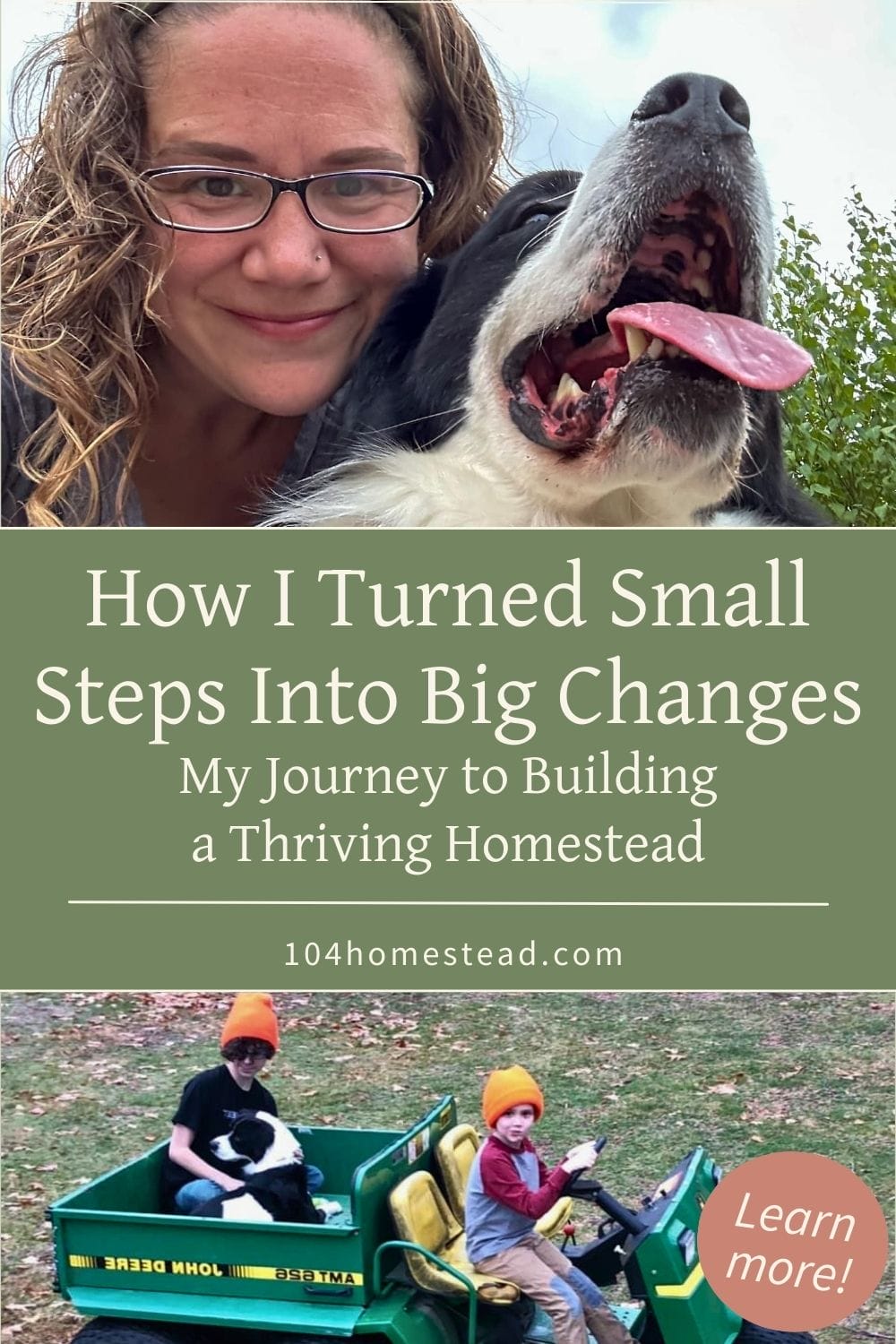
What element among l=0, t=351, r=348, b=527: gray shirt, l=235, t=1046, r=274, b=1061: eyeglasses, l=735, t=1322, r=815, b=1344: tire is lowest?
l=735, t=1322, r=815, b=1344: tire

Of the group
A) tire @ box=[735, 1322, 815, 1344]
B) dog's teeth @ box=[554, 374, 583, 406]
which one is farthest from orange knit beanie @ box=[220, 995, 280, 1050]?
dog's teeth @ box=[554, 374, 583, 406]

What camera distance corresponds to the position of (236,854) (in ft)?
11.5

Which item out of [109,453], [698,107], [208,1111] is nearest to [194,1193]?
[208,1111]

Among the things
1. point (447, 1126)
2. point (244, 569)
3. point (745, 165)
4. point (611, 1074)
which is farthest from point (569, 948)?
point (745, 165)

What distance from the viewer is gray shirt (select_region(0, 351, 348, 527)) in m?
3.42

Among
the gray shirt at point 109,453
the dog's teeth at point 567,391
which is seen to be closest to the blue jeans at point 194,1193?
the gray shirt at point 109,453

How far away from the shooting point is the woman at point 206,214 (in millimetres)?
3273

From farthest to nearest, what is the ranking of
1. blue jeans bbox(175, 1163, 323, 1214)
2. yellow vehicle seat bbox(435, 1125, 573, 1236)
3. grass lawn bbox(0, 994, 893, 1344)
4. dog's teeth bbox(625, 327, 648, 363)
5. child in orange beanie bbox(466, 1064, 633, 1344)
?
grass lawn bbox(0, 994, 893, 1344), yellow vehicle seat bbox(435, 1125, 573, 1236), blue jeans bbox(175, 1163, 323, 1214), child in orange beanie bbox(466, 1064, 633, 1344), dog's teeth bbox(625, 327, 648, 363)

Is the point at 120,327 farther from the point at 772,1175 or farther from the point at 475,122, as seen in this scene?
the point at 772,1175

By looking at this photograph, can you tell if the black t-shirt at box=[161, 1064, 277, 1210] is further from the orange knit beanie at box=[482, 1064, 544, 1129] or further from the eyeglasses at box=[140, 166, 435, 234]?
the eyeglasses at box=[140, 166, 435, 234]

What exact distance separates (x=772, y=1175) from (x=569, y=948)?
32.4 inches

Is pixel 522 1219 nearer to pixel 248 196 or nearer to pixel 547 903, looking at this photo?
pixel 547 903

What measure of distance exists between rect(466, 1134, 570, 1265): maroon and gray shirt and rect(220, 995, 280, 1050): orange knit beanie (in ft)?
2.07

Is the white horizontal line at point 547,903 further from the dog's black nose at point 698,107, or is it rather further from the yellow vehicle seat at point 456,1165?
the dog's black nose at point 698,107
